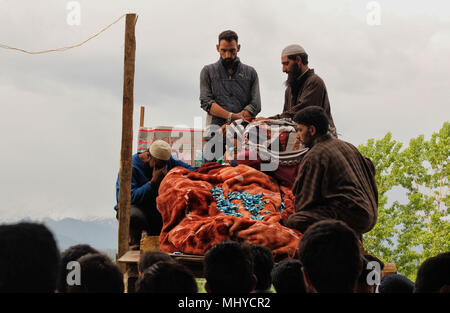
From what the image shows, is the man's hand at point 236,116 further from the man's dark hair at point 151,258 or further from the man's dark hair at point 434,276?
the man's dark hair at point 434,276

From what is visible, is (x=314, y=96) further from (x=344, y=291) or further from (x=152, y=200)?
(x=344, y=291)

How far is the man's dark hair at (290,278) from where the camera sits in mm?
3809

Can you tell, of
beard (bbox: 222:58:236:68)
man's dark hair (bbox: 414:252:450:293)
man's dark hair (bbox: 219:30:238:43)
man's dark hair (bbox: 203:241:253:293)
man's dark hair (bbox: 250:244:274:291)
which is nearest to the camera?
man's dark hair (bbox: 203:241:253:293)

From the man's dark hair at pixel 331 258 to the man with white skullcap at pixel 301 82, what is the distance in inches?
159

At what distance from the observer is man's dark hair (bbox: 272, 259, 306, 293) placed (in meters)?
3.81

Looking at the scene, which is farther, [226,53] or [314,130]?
[226,53]

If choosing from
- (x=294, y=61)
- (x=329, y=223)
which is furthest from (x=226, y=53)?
(x=329, y=223)

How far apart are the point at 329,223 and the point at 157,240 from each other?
10.7ft

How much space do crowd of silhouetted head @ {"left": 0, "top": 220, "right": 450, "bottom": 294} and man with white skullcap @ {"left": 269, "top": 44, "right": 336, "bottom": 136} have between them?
3.55 meters

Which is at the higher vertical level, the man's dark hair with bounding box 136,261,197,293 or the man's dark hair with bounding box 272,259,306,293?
the man's dark hair with bounding box 136,261,197,293

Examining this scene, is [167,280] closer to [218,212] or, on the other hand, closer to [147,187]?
[218,212]

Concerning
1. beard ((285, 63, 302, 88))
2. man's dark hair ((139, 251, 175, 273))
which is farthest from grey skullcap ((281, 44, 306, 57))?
man's dark hair ((139, 251, 175, 273))

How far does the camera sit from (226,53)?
7.82 meters

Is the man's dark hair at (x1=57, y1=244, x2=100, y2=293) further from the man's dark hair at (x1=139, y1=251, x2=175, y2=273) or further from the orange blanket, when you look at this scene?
the orange blanket
